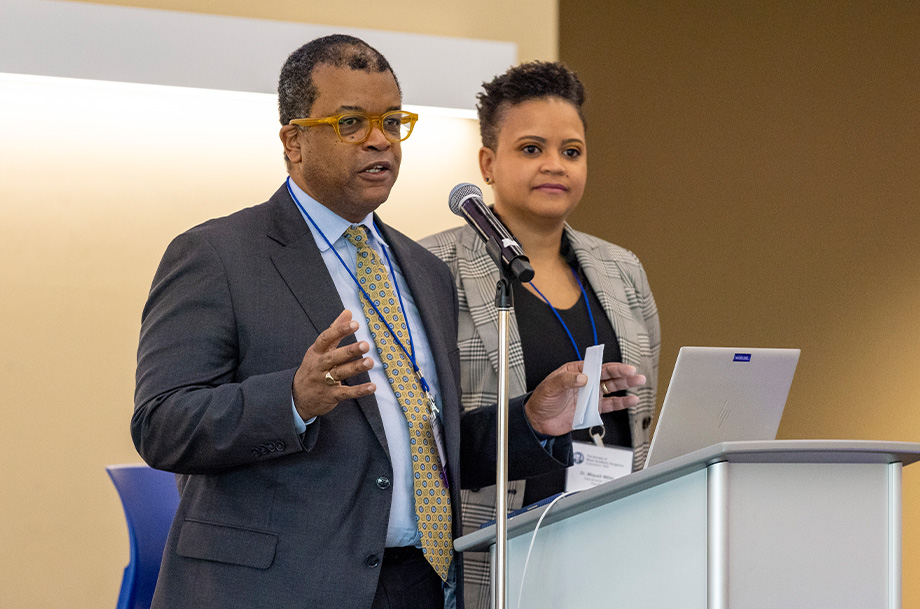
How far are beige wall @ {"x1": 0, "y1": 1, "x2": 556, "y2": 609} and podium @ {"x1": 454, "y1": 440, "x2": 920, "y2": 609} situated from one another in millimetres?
2670

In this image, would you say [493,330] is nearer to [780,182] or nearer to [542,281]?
[542,281]

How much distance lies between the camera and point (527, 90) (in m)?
3.15

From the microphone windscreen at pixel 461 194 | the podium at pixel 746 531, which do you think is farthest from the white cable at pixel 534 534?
the microphone windscreen at pixel 461 194

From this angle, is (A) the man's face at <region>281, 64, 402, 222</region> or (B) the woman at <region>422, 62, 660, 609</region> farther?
(B) the woman at <region>422, 62, 660, 609</region>

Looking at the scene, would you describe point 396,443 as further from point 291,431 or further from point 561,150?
point 561,150

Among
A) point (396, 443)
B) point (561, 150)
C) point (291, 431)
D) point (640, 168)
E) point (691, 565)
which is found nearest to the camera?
point (691, 565)

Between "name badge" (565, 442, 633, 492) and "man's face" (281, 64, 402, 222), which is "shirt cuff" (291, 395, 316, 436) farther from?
"name badge" (565, 442, 633, 492)

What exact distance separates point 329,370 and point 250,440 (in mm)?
223

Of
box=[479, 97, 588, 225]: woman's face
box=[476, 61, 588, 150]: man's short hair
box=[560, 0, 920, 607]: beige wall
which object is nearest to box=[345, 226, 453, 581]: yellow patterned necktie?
box=[479, 97, 588, 225]: woman's face

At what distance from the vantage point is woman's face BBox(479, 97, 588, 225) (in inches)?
119

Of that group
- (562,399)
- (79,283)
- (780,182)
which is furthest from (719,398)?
(780,182)

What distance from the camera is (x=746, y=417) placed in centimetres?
200

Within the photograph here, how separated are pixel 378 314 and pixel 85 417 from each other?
2344 mm

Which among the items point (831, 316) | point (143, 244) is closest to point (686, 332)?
point (831, 316)
